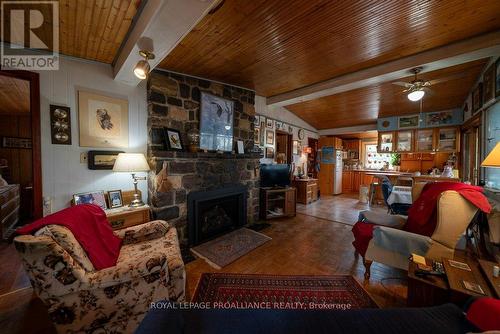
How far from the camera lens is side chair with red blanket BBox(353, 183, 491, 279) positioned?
62.4 inches

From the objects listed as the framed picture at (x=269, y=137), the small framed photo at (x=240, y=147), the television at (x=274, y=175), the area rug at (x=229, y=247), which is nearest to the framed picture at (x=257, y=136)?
the framed picture at (x=269, y=137)

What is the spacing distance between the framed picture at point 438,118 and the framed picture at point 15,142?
937 centimetres

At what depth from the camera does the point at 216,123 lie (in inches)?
122

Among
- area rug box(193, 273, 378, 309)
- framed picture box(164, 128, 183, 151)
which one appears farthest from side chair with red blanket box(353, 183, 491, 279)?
framed picture box(164, 128, 183, 151)

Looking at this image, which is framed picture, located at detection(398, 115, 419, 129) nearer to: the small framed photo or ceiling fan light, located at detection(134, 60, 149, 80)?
the small framed photo

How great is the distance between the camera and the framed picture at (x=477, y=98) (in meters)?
2.98

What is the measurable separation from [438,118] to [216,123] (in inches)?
218

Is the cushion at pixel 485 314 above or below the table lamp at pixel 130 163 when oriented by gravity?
below

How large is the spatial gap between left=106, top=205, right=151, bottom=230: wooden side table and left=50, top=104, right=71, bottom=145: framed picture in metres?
0.95

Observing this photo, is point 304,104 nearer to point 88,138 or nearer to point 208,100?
point 208,100

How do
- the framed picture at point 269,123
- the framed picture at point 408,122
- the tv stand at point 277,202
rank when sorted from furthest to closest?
the framed picture at point 408,122 < the framed picture at point 269,123 < the tv stand at point 277,202

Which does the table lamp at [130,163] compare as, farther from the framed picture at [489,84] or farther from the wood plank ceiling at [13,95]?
the framed picture at [489,84]

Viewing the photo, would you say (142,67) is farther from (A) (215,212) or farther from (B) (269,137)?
(B) (269,137)

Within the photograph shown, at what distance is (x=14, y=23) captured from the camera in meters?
1.64
